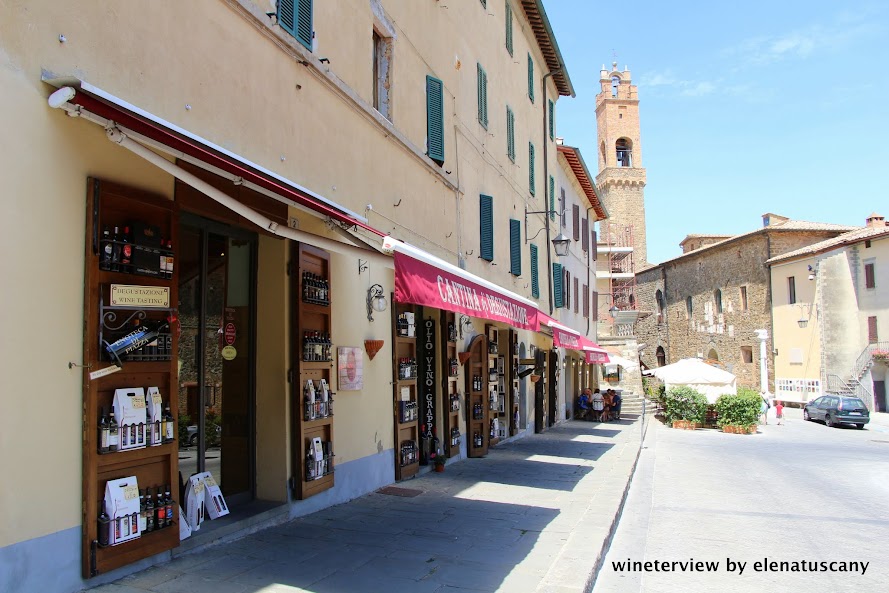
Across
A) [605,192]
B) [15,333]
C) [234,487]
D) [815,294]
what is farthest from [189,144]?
[605,192]

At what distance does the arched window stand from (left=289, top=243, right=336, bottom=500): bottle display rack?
60.8m

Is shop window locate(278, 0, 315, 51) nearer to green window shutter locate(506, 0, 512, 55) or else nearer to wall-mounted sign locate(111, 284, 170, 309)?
wall-mounted sign locate(111, 284, 170, 309)

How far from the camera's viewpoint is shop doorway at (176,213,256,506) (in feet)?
19.4

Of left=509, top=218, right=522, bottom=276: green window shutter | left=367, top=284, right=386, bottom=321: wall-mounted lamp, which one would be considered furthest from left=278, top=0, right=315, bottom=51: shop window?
left=509, top=218, right=522, bottom=276: green window shutter

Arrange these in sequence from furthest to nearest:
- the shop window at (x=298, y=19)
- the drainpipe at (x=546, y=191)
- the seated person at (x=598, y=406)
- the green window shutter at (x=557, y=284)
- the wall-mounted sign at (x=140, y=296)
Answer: the seated person at (x=598, y=406) → the green window shutter at (x=557, y=284) → the drainpipe at (x=546, y=191) → the shop window at (x=298, y=19) → the wall-mounted sign at (x=140, y=296)

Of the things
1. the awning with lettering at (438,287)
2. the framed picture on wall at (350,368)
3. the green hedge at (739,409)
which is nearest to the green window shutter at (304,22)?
the awning with lettering at (438,287)

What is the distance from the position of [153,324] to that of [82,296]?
61 cm

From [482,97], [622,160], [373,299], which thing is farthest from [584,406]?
[622,160]

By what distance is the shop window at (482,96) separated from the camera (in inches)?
570

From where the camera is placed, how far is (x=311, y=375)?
698 cm

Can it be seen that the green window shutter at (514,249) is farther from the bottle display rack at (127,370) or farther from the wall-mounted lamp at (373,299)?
the bottle display rack at (127,370)

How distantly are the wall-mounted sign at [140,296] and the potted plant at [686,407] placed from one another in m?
23.2

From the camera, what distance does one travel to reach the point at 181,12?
5.14m

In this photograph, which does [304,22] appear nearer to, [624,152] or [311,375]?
[311,375]
